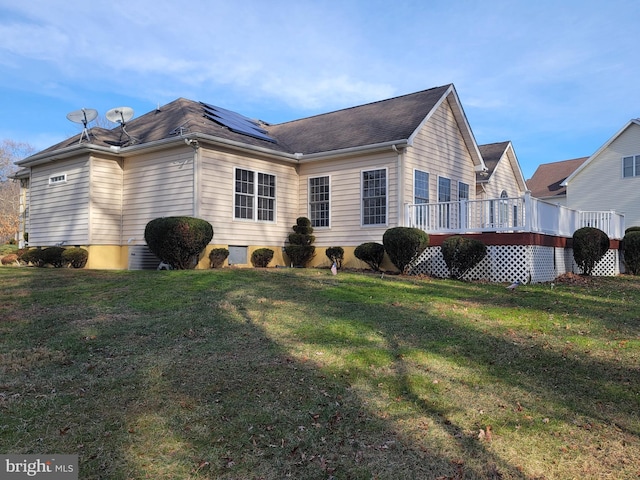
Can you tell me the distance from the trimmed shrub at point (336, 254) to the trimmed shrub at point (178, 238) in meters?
3.77

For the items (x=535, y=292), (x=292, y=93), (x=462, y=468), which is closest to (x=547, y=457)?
(x=462, y=468)

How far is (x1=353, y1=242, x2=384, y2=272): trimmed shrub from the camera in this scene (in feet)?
43.0

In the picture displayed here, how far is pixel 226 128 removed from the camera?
14305mm

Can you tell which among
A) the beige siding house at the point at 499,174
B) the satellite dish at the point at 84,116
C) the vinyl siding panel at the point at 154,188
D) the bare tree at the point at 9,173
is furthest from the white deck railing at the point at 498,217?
the bare tree at the point at 9,173

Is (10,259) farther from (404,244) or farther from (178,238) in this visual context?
(404,244)

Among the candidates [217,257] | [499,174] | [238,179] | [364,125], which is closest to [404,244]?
[217,257]

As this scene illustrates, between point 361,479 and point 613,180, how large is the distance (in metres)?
26.3

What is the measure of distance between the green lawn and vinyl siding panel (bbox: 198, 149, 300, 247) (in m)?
5.24

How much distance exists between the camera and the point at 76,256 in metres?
13.3

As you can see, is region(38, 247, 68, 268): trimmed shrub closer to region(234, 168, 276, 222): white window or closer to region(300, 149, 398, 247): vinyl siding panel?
region(234, 168, 276, 222): white window

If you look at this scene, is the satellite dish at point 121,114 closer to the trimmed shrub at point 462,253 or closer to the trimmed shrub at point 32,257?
the trimmed shrub at point 32,257

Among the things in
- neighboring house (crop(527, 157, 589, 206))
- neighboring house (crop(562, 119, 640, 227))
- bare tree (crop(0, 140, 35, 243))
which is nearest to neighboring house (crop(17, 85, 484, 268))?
neighboring house (crop(562, 119, 640, 227))

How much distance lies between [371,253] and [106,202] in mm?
7839

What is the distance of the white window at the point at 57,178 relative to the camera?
48.2ft
